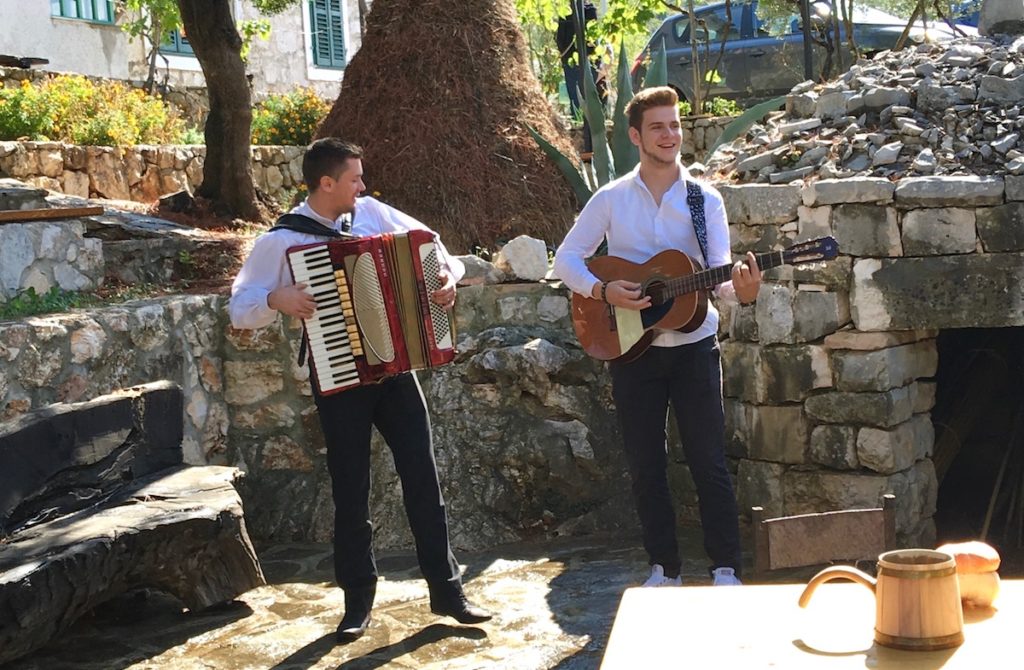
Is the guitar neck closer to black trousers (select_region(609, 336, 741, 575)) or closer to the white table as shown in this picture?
black trousers (select_region(609, 336, 741, 575))

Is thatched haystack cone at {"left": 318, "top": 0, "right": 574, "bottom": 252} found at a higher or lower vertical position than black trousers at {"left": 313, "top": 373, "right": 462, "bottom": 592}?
higher

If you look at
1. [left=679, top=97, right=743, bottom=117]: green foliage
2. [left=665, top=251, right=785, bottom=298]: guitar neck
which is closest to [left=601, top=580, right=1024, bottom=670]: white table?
[left=665, top=251, right=785, bottom=298]: guitar neck

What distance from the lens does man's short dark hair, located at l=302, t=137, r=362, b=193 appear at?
14.5 ft

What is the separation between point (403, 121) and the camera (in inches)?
310

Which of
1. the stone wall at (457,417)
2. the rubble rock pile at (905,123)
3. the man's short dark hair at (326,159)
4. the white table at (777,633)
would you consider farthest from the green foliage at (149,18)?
the white table at (777,633)

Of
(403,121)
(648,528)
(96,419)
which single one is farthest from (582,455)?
(403,121)

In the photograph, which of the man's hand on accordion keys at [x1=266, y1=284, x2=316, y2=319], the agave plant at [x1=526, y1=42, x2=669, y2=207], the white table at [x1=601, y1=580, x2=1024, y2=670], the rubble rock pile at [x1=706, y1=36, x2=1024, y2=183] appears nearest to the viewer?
the white table at [x1=601, y1=580, x2=1024, y2=670]

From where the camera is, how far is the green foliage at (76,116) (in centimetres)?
936

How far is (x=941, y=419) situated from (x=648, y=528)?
2282 millimetres

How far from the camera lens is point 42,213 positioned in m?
6.10

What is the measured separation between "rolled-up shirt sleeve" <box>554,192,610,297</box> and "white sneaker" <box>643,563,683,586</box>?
107cm

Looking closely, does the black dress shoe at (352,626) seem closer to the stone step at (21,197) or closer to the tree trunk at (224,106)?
the stone step at (21,197)

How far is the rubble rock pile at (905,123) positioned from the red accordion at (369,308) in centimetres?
199

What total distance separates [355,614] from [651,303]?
5.04ft
